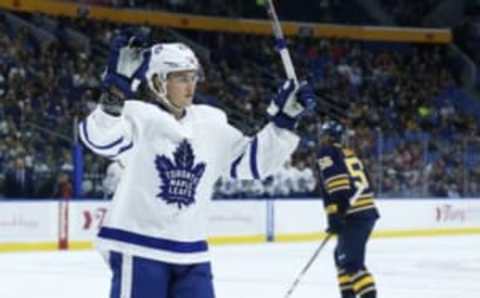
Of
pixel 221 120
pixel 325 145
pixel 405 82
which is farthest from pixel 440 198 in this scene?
pixel 221 120

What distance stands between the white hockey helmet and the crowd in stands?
17.7 feet

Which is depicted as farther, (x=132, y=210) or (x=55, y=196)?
(x=55, y=196)

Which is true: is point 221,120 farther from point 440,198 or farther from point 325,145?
point 440,198

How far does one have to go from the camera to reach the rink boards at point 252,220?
1574cm

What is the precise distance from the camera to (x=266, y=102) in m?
24.7

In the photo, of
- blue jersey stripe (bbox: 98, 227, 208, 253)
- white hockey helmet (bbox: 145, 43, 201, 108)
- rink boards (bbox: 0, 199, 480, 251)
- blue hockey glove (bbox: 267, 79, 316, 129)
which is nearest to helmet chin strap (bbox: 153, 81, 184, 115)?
white hockey helmet (bbox: 145, 43, 201, 108)

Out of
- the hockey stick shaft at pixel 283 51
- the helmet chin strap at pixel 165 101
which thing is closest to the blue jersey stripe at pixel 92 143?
the helmet chin strap at pixel 165 101

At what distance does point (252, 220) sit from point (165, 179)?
1405 cm

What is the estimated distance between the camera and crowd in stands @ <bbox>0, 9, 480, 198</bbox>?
16.5 metres

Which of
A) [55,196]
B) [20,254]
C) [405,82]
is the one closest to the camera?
[20,254]

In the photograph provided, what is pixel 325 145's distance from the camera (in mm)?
9031

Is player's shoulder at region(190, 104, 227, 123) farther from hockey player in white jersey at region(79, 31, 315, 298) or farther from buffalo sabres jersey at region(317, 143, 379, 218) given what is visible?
buffalo sabres jersey at region(317, 143, 379, 218)

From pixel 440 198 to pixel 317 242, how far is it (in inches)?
136

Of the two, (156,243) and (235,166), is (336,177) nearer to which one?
(235,166)
